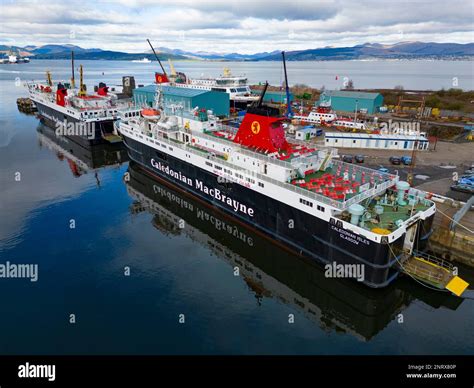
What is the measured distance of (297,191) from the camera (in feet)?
83.4

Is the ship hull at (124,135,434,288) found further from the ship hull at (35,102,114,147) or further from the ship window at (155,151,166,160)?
the ship hull at (35,102,114,147)

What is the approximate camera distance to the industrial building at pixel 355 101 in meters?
71.2

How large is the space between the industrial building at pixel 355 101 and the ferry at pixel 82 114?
46251 millimetres

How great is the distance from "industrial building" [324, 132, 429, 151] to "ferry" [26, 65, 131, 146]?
126ft

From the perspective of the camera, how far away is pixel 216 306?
2197 centimetres

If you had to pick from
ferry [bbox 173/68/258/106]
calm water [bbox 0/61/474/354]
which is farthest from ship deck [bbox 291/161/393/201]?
ferry [bbox 173/68/258/106]

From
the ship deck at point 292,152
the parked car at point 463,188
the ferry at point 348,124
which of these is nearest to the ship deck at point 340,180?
the ship deck at point 292,152

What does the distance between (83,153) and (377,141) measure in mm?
48702
